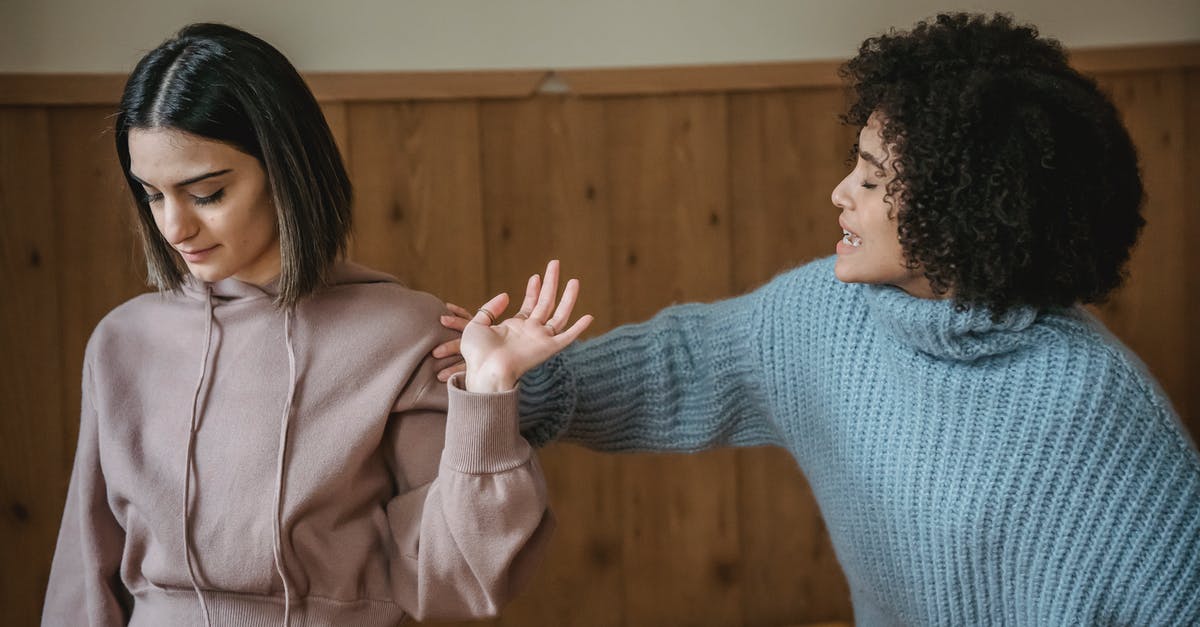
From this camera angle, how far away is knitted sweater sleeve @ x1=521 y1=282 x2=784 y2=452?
4.45 ft

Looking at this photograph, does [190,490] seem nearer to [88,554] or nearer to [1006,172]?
[88,554]

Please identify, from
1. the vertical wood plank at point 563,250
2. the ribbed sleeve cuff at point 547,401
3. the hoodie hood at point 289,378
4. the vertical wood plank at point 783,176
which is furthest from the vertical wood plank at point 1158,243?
the hoodie hood at point 289,378

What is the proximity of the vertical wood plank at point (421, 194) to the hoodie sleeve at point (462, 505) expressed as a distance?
2.67 feet

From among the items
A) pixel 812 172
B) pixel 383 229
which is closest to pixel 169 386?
pixel 383 229

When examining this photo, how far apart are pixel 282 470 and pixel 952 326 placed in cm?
74

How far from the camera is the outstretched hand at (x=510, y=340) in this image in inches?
44.2

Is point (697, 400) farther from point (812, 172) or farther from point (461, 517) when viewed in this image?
point (812, 172)

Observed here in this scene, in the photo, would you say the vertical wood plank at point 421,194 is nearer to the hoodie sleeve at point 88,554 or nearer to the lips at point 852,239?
the hoodie sleeve at point 88,554

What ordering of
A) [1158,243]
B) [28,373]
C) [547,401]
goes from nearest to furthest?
[547,401]
[28,373]
[1158,243]

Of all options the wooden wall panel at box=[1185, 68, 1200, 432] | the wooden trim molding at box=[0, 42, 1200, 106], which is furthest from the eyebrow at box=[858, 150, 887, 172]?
the wooden wall panel at box=[1185, 68, 1200, 432]

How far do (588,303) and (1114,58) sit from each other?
3.82 ft

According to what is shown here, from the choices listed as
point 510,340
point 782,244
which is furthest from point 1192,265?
point 510,340

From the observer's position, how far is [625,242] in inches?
81.5

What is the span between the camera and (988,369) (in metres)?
1.23
